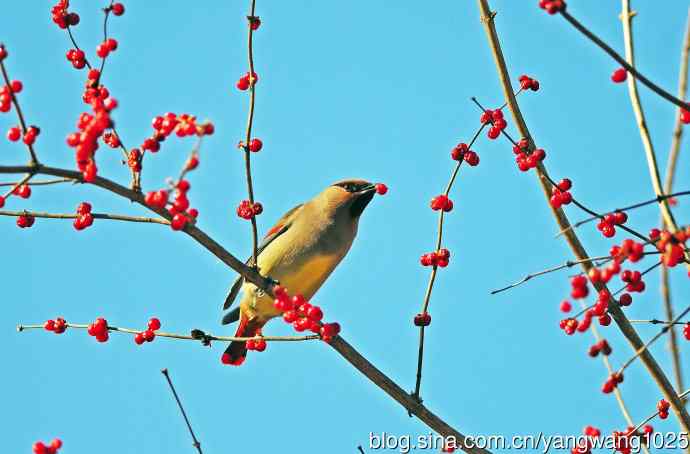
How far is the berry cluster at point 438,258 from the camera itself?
4.30 metres

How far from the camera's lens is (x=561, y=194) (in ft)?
13.6

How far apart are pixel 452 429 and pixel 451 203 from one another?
107 centimetres

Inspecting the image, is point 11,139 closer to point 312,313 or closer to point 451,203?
point 312,313

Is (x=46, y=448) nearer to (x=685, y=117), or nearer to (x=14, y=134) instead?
(x=14, y=134)

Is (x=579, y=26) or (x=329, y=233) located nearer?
(x=579, y=26)

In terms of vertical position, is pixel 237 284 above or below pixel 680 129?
above

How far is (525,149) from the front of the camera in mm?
4277

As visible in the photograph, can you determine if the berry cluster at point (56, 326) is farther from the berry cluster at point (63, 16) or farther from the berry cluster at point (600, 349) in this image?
the berry cluster at point (600, 349)

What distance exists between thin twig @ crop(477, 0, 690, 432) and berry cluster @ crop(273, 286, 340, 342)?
1126mm

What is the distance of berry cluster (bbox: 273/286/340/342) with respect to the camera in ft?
13.6

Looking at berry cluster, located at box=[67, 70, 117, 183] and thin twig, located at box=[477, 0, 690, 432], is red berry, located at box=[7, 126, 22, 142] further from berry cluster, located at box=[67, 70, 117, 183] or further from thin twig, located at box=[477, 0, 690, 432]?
thin twig, located at box=[477, 0, 690, 432]

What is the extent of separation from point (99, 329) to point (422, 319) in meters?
1.50

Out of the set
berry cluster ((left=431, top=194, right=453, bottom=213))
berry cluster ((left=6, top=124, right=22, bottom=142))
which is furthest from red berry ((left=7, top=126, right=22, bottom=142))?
berry cluster ((left=431, top=194, right=453, bottom=213))

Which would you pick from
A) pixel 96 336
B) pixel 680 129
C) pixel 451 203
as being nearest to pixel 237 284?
pixel 96 336
